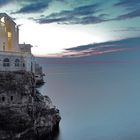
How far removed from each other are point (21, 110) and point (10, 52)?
37.6 ft

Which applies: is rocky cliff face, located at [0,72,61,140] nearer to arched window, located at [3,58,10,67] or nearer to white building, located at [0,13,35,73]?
white building, located at [0,13,35,73]

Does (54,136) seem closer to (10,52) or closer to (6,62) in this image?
(6,62)

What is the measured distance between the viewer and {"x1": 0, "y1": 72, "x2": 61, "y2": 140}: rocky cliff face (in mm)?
59062

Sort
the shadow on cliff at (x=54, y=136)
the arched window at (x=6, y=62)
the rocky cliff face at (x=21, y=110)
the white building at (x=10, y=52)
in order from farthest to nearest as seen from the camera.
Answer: the shadow on cliff at (x=54, y=136), the white building at (x=10, y=52), the arched window at (x=6, y=62), the rocky cliff face at (x=21, y=110)

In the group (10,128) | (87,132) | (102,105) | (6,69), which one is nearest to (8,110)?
(10,128)

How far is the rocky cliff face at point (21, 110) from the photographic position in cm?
5906

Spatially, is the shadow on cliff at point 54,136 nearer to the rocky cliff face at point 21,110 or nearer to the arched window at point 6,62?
the rocky cliff face at point 21,110

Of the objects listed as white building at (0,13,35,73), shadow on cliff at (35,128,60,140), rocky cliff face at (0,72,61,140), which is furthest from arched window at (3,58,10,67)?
shadow on cliff at (35,128,60,140)

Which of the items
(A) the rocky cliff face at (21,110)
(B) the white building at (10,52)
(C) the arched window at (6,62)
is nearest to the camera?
(A) the rocky cliff face at (21,110)

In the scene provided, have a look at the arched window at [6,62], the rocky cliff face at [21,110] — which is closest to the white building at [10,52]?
the arched window at [6,62]

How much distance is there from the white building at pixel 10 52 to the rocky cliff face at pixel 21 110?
2.14m

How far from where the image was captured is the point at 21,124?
196ft

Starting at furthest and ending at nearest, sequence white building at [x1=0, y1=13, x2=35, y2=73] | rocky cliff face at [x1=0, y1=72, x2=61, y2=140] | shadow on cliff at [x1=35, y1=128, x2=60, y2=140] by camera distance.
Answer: shadow on cliff at [x1=35, y1=128, x2=60, y2=140] < white building at [x1=0, y1=13, x2=35, y2=73] < rocky cliff face at [x1=0, y1=72, x2=61, y2=140]

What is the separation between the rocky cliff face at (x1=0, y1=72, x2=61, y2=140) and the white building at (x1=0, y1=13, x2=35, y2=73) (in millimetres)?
2141
